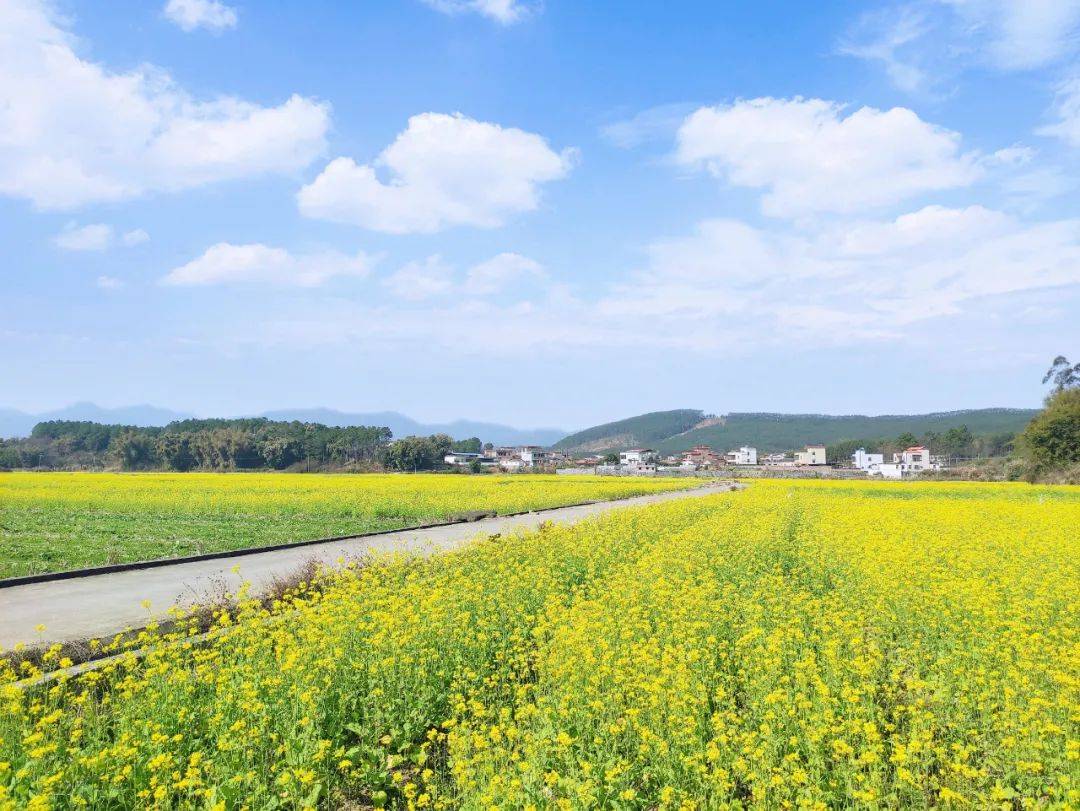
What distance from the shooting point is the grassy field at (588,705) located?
4.62 m

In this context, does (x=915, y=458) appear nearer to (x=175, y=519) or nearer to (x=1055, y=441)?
(x=1055, y=441)

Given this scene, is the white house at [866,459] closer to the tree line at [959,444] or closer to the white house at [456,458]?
the tree line at [959,444]

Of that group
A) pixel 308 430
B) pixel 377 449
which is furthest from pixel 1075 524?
pixel 308 430

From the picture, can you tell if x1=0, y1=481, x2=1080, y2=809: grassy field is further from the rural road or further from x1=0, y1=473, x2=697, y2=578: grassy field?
x1=0, y1=473, x2=697, y2=578: grassy field

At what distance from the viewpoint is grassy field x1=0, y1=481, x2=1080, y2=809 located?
4.62 metres

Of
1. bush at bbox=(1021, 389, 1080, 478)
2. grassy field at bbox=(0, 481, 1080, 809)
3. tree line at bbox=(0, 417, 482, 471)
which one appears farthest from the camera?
tree line at bbox=(0, 417, 482, 471)

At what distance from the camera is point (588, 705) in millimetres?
5953

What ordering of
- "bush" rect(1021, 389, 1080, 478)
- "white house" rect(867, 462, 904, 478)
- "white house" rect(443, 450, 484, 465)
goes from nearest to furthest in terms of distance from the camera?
"bush" rect(1021, 389, 1080, 478) < "white house" rect(867, 462, 904, 478) < "white house" rect(443, 450, 484, 465)

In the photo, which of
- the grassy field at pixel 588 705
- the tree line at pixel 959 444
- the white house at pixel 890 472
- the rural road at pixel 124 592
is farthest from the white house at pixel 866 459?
the grassy field at pixel 588 705

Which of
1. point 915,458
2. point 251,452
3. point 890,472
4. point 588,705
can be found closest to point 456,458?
point 251,452

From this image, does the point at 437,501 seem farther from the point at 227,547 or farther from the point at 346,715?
the point at 346,715

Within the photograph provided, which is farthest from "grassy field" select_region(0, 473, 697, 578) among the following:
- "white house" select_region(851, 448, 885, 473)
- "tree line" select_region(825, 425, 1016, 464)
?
"tree line" select_region(825, 425, 1016, 464)

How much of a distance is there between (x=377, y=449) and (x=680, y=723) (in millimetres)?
106167

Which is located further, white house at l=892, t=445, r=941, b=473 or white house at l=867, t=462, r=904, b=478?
white house at l=892, t=445, r=941, b=473
